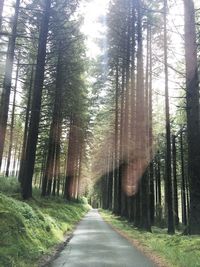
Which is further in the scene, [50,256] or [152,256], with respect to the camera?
[152,256]

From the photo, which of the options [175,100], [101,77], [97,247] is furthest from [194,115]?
[101,77]

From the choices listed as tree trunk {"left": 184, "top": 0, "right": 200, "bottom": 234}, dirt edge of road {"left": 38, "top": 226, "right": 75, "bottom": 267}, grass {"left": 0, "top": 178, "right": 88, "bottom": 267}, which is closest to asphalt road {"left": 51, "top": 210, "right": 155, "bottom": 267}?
dirt edge of road {"left": 38, "top": 226, "right": 75, "bottom": 267}

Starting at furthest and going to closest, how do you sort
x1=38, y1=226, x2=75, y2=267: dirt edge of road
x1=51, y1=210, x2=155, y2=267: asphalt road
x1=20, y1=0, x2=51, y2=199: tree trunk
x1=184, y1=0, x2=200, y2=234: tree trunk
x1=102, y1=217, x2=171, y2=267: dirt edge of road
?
1. x1=20, y1=0, x2=51, y2=199: tree trunk
2. x1=184, y1=0, x2=200, y2=234: tree trunk
3. x1=102, y1=217, x2=171, y2=267: dirt edge of road
4. x1=51, y1=210, x2=155, y2=267: asphalt road
5. x1=38, y1=226, x2=75, y2=267: dirt edge of road

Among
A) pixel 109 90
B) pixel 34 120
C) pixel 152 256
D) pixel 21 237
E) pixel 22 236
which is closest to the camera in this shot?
pixel 21 237

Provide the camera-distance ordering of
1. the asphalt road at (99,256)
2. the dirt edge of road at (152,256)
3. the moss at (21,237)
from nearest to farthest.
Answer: the moss at (21,237), the asphalt road at (99,256), the dirt edge of road at (152,256)

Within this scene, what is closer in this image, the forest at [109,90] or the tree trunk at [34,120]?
the forest at [109,90]

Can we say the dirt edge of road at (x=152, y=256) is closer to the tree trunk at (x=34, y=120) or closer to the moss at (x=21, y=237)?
the moss at (x=21, y=237)

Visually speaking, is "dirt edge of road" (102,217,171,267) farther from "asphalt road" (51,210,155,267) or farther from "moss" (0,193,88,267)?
"moss" (0,193,88,267)

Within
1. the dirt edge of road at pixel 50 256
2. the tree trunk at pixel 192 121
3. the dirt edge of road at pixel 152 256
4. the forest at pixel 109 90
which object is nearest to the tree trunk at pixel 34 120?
the forest at pixel 109 90

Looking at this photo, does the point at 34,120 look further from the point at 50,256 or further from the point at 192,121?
the point at 50,256

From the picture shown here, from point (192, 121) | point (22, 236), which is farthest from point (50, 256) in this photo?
point (192, 121)

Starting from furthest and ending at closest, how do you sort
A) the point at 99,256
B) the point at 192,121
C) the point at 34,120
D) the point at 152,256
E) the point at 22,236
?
the point at 34,120
the point at 192,121
the point at 152,256
the point at 99,256
the point at 22,236

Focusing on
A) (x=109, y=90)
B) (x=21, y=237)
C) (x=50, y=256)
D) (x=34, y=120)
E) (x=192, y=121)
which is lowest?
(x=50, y=256)

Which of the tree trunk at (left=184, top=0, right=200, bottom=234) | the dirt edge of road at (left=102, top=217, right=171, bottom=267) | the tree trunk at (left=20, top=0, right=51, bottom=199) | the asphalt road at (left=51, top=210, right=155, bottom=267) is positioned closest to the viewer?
the asphalt road at (left=51, top=210, right=155, bottom=267)
